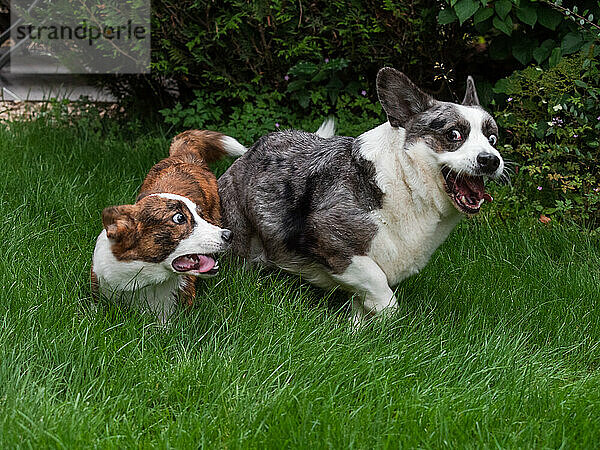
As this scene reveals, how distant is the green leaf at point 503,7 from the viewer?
4574 millimetres

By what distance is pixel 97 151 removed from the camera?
549 cm

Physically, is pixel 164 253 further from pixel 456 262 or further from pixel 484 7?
pixel 484 7

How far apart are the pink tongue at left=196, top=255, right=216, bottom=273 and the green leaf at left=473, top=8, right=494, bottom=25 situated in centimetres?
244

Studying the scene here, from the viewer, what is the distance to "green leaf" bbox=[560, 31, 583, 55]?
4.77 metres

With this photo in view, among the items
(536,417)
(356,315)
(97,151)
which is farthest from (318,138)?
(97,151)

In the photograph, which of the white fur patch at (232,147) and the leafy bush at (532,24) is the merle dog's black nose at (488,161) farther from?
the leafy bush at (532,24)

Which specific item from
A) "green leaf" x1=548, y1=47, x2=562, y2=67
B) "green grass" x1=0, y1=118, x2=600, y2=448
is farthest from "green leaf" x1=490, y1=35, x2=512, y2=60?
"green grass" x1=0, y1=118, x2=600, y2=448

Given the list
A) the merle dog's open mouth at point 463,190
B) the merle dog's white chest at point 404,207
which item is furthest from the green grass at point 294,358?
the merle dog's open mouth at point 463,190

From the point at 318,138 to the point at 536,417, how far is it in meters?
1.82

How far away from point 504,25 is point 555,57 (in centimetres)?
46

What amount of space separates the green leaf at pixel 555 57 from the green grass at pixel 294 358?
4.19 ft

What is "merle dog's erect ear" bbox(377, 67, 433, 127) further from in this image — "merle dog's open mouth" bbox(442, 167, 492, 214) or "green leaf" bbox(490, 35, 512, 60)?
"green leaf" bbox(490, 35, 512, 60)

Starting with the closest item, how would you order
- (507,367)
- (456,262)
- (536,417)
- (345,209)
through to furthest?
(536,417) → (507,367) → (345,209) → (456,262)

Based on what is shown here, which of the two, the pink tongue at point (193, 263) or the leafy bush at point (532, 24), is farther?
the leafy bush at point (532, 24)
